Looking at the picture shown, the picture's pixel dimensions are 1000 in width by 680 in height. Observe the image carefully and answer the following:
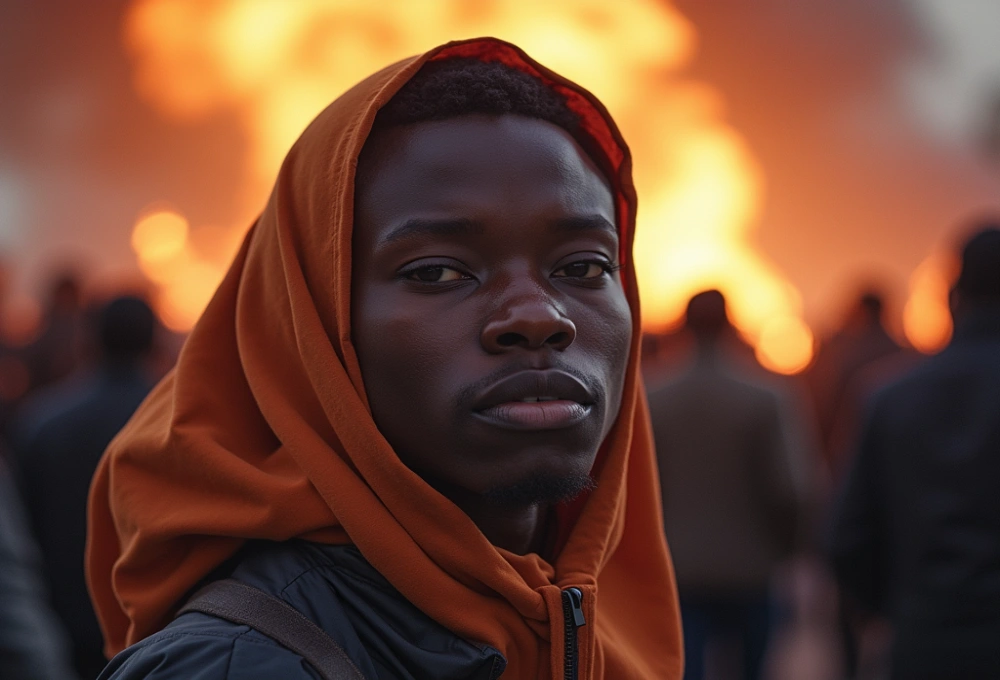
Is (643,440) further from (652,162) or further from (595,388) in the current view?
(652,162)

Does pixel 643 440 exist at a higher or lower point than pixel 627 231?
lower

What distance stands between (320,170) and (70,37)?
15761 millimetres

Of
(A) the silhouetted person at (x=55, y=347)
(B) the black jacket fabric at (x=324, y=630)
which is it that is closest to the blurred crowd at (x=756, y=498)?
(A) the silhouetted person at (x=55, y=347)

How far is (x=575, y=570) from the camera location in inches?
70.0

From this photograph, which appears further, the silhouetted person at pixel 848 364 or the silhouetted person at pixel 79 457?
the silhouetted person at pixel 848 364

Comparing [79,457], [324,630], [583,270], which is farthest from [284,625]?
[79,457]

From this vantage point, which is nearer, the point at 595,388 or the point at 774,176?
the point at 595,388

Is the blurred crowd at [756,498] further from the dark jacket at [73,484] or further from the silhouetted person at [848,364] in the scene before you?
the silhouetted person at [848,364]

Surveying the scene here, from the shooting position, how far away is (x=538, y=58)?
571 inches

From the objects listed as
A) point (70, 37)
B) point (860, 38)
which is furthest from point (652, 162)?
point (70, 37)

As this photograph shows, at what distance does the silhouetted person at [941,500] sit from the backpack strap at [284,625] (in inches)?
94.2

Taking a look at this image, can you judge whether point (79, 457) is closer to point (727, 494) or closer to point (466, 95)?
point (727, 494)

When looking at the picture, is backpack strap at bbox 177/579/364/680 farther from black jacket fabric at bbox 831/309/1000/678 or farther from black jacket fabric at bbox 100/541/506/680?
black jacket fabric at bbox 831/309/1000/678

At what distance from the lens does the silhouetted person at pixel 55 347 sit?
21.3ft
